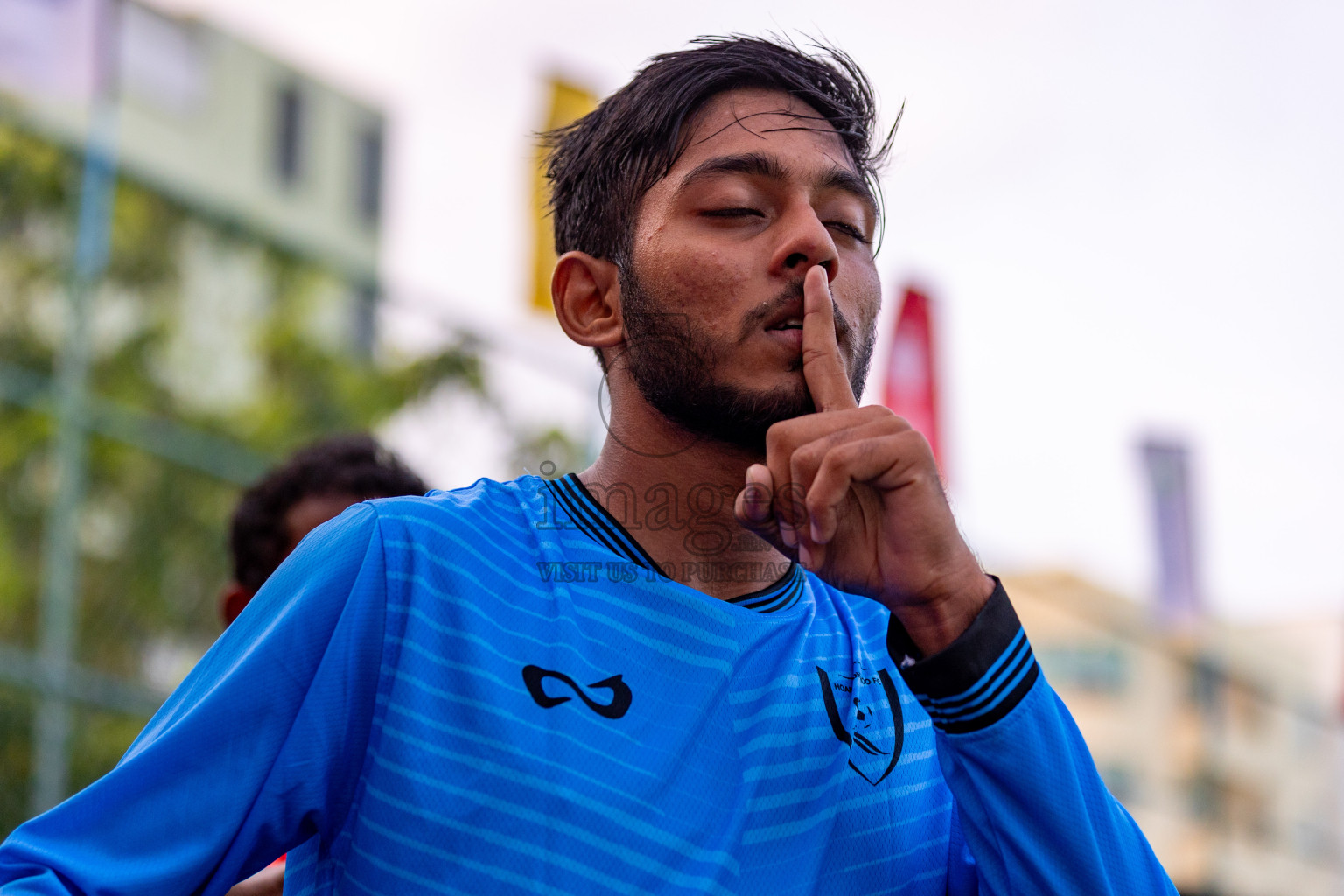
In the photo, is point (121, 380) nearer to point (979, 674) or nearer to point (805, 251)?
point (805, 251)

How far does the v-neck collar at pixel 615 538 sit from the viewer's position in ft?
5.92

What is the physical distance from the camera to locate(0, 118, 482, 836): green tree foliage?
602 cm

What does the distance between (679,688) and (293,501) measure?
1960 mm

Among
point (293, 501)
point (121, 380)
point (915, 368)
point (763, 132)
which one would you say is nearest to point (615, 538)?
point (763, 132)

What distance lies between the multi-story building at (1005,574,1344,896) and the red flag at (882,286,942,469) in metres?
21.0

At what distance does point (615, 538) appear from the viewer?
5.93ft

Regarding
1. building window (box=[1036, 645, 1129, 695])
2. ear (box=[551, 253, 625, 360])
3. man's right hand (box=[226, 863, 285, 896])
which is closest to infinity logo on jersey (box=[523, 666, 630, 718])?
ear (box=[551, 253, 625, 360])

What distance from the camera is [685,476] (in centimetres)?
193

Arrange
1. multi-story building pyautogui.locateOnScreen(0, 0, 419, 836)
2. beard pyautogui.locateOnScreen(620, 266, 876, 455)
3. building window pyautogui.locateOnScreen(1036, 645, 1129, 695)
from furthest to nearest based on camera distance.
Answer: building window pyautogui.locateOnScreen(1036, 645, 1129, 695) < multi-story building pyautogui.locateOnScreen(0, 0, 419, 836) < beard pyautogui.locateOnScreen(620, 266, 876, 455)

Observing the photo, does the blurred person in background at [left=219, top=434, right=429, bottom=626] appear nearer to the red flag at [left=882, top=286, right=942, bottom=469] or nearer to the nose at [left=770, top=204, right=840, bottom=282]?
the nose at [left=770, top=204, right=840, bottom=282]

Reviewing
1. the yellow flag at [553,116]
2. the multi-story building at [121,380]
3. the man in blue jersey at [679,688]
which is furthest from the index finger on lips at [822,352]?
the yellow flag at [553,116]

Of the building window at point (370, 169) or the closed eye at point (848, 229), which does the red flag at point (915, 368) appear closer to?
the closed eye at point (848, 229)

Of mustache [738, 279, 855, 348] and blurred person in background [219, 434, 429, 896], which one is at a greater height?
mustache [738, 279, 855, 348]

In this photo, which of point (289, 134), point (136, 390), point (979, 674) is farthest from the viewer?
point (289, 134)
